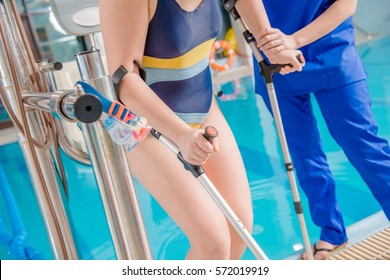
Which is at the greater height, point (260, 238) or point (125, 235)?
point (125, 235)

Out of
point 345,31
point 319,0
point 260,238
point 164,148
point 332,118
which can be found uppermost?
point 319,0

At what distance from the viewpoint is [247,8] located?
1.65 m

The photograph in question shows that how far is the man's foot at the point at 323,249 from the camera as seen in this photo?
2148mm

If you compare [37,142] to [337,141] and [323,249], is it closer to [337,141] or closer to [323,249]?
[337,141]

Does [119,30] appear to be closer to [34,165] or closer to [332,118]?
[34,165]

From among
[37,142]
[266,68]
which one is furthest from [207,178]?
[266,68]

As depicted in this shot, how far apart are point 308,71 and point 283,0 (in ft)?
1.03

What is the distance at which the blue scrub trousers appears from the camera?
73.7 inches

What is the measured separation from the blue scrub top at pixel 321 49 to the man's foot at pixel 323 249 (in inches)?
29.9

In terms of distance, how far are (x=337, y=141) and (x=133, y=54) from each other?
3.69 feet

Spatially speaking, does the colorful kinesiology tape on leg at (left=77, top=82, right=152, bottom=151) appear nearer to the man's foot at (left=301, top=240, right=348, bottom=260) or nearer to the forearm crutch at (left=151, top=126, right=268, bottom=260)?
the forearm crutch at (left=151, top=126, right=268, bottom=260)

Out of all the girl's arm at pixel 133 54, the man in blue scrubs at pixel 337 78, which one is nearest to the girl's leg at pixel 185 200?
the girl's arm at pixel 133 54

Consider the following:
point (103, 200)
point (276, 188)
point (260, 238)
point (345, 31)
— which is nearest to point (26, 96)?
point (103, 200)

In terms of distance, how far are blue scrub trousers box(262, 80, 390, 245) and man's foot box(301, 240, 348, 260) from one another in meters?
0.02
